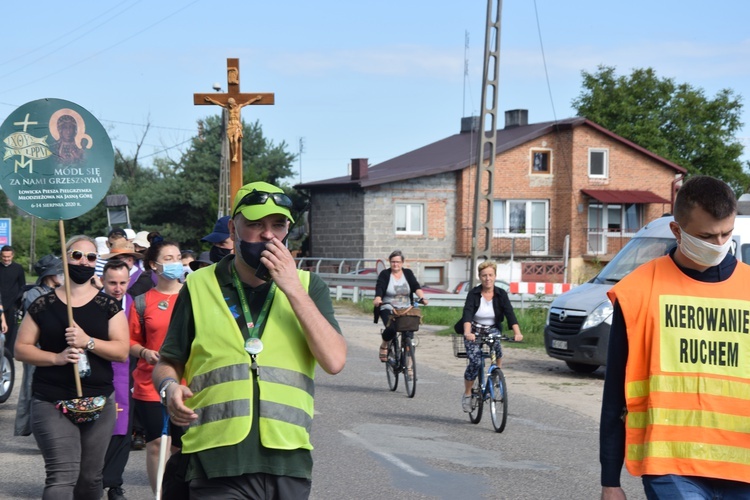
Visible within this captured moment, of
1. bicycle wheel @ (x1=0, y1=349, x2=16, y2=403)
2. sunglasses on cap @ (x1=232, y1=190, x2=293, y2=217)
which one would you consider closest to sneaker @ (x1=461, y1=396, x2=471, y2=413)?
bicycle wheel @ (x1=0, y1=349, x2=16, y2=403)

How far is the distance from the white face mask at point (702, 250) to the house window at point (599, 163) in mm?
49220

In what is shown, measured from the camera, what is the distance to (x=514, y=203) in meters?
51.7

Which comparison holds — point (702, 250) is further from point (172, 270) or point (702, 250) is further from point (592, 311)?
point (592, 311)

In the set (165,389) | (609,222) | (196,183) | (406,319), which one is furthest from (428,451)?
(196,183)

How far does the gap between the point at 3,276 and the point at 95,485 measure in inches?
430

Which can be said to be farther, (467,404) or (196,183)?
(196,183)

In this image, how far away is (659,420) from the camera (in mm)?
3766

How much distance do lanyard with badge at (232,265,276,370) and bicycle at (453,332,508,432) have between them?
25.8ft

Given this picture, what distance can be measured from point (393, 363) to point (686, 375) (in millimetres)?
11500

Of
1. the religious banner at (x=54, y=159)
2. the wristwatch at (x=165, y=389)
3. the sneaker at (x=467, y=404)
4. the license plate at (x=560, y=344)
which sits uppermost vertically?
the religious banner at (x=54, y=159)

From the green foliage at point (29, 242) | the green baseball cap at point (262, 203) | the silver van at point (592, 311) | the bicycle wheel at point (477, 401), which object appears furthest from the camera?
the green foliage at point (29, 242)

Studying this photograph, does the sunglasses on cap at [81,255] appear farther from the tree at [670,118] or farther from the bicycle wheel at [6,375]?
the tree at [670,118]

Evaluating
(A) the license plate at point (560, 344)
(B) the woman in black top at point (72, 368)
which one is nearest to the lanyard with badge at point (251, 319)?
(B) the woman in black top at point (72, 368)

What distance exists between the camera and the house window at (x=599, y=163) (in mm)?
52281
